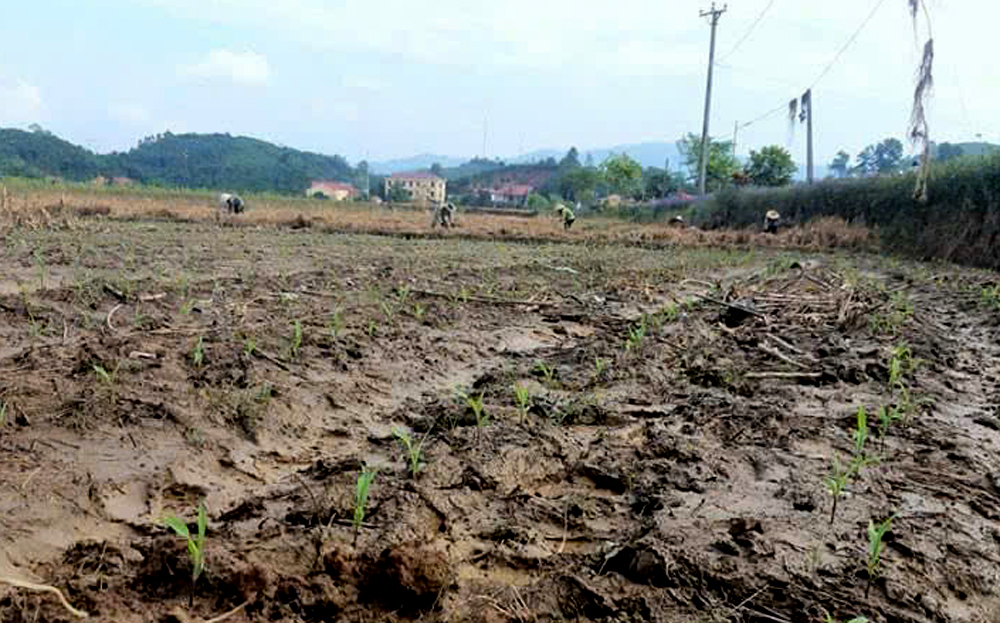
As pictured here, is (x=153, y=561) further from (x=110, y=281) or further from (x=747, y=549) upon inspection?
(x=110, y=281)

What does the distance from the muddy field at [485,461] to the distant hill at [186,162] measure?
59811 mm

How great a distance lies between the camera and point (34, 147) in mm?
69062

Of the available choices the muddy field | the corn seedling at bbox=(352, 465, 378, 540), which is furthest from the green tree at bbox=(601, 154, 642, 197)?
the corn seedling at bbox=(352, 465, 378, 540)

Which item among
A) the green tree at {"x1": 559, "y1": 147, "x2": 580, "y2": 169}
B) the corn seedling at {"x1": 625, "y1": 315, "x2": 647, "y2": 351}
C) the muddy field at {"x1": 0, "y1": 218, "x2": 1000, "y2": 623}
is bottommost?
the muddy field at {"x1": 0, "y1": 218, "x2": 1000, "y2": 623}

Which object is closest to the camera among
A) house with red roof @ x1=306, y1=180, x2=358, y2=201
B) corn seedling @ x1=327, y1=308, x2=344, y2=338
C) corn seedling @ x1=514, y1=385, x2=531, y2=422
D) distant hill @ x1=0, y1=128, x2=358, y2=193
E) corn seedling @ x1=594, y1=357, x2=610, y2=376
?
corn seedling @ x1=514, y1=385, x2=531, y2=422

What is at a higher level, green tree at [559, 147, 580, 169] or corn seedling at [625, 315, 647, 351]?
green tree at [559, 147, 580, 169]

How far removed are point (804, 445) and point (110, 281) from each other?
22.5 ft

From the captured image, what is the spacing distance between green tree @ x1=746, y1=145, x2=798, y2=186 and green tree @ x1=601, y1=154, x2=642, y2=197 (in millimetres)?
14648

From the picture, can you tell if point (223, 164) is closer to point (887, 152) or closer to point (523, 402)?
point (887, 152)

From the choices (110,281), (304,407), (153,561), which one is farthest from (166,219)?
(153,561)

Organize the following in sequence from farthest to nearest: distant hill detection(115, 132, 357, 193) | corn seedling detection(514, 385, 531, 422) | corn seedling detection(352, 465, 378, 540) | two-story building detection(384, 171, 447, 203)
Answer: two-story building detection(384, 171, 447, 203) → distant hill detection(115, 132, 357, 193) → corn seedling detection(514, 385, 531, 422) → corn seedling detection(352, 465, 378, 540)

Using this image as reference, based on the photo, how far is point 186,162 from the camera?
285 ft

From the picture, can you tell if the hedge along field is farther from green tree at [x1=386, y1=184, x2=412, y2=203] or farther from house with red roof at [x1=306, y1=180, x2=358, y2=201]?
house with red roof at [x1=306, y1=180, x2=358, y2=201]

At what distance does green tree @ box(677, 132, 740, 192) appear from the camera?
5562 centimetres
